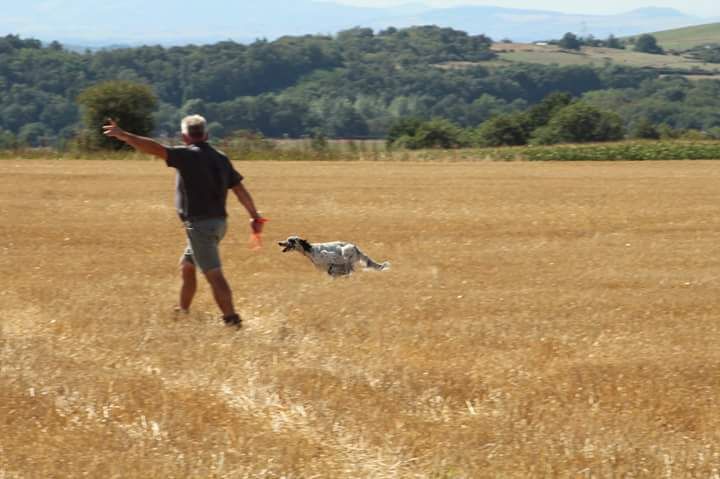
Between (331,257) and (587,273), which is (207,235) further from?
(587,273)

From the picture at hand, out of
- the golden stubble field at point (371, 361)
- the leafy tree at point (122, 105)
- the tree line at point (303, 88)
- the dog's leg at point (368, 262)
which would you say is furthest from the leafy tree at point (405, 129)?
the dog's leg at point (368, 262)

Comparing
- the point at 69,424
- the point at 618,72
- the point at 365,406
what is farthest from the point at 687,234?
the point at 618,72

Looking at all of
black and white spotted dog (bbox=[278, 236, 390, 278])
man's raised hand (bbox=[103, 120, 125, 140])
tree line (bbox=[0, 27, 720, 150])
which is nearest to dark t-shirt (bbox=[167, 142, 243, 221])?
man's raised hand (bbox=[103, 120, 125, 140])

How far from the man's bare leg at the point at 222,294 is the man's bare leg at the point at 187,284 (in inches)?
15.2

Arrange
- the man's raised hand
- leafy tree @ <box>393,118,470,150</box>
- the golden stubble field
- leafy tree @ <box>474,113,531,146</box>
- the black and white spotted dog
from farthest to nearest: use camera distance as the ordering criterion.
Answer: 1. leafy tree @ <box>474,113,531,146</box>
2. leafy tree @ <box>393,118,470,150</box>
3. the black and white spotted dog
4. the man's raised hand
5. the golden stubble field

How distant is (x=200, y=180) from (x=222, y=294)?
103 cm

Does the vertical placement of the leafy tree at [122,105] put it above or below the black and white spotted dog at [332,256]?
above

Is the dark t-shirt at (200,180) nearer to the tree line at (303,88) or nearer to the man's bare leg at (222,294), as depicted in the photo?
the man's bare leg at (222,294)

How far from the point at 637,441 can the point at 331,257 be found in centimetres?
732

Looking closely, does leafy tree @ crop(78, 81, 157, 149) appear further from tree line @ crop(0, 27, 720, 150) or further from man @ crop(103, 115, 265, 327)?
man @ crop(103, 115, 265, 327)

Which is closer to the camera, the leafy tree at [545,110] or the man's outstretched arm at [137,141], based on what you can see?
the man's outstretched arm at [137,141]

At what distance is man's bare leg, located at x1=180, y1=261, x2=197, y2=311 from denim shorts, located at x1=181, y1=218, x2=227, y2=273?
0.26m

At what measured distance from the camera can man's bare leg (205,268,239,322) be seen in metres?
11.4

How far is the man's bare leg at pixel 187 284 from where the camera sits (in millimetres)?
11789
